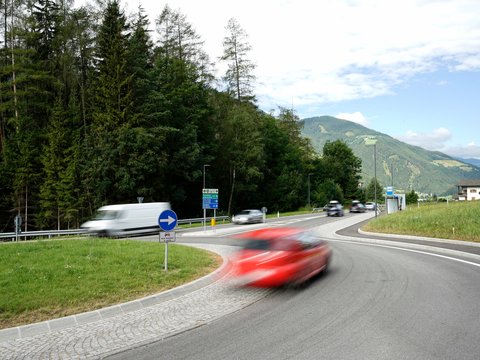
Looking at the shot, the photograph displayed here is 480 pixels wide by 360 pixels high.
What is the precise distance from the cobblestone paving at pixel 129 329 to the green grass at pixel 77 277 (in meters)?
0.84

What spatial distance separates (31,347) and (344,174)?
103m

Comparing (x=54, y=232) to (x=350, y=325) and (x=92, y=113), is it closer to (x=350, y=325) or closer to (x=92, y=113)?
(x=92, y=113)

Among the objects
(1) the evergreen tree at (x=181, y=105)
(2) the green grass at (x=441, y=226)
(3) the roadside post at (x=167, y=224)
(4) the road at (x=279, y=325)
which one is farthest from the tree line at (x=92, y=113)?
(4) the road at (x=279, y=325)

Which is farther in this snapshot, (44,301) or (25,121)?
(25,121)

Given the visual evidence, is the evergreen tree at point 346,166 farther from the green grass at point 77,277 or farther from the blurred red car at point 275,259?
the blurred red car at point 275,259

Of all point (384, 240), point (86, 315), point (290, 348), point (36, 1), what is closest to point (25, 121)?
point (36, 1)

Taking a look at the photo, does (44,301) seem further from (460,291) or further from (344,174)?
(344,174)

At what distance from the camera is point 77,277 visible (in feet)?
30.1

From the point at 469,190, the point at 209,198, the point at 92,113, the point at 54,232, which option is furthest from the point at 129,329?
the point at 469,190

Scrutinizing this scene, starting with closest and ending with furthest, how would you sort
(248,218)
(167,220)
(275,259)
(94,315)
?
(94,315)
(275,259)
(167,220)
(248,218)

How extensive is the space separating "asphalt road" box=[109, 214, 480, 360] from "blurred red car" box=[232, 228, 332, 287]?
0.39m

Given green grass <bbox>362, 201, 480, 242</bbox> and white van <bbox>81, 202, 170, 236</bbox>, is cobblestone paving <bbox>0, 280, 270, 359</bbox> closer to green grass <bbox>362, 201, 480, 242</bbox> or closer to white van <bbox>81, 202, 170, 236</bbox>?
green grass <bbox>362, 201, 480, 242</bbox>

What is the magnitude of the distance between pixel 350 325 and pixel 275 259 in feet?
9.15

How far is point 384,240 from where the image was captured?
22438 mm
